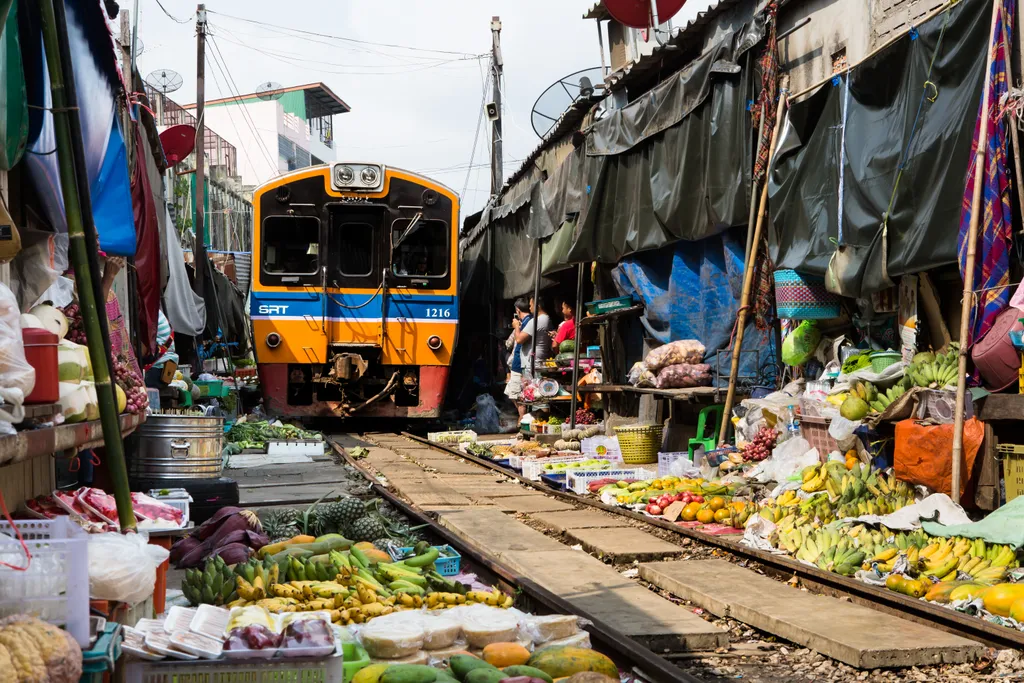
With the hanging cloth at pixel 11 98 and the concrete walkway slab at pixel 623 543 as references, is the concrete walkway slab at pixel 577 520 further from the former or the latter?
the hanging cloth at pixel 11 98

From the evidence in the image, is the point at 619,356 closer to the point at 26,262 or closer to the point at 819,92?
the point at 819,92

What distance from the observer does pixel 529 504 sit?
897cm

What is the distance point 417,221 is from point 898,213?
8.44 metres

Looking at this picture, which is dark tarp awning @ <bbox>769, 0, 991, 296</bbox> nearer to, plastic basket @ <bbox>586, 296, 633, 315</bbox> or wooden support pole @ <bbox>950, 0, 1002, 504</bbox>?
wooden support pole @ <bbox>950, 0, 1002, 504</bbox>

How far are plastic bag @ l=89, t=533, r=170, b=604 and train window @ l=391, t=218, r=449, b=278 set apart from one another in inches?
454

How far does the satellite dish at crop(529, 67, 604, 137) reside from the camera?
15.8m

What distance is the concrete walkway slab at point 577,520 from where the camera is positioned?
7688 mm

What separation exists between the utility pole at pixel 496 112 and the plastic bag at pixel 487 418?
5286 millimetres

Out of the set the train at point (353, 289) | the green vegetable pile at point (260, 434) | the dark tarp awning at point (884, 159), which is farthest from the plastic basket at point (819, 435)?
the train at point (353, 289)

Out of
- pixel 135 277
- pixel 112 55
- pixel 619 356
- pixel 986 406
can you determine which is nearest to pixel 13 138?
pixel 112 55

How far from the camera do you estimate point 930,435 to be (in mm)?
6477

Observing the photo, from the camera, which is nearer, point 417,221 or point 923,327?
point 923,327

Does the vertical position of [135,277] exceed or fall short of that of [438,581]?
it exceeds it

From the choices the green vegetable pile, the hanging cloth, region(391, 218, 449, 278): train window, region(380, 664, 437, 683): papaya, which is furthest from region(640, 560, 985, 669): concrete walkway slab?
region(391, 218, 449, 278): train window
